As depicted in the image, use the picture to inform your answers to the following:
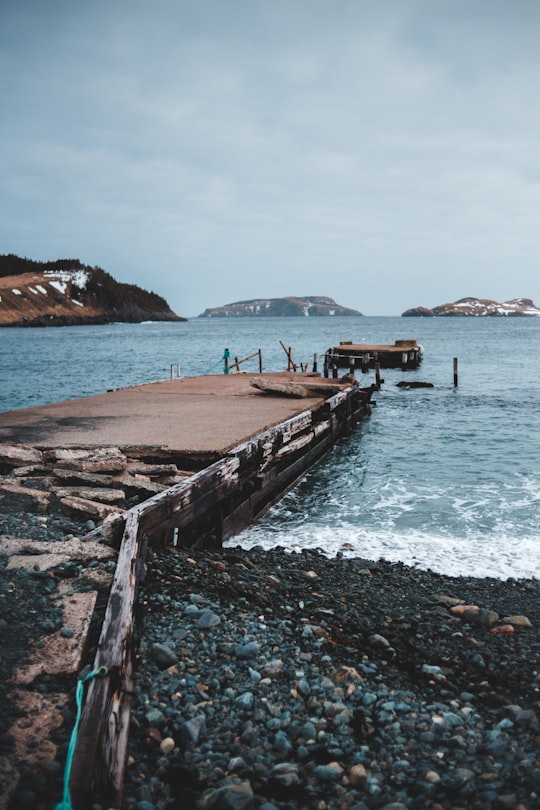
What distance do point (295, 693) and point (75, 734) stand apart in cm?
154

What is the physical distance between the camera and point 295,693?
382 centimetres

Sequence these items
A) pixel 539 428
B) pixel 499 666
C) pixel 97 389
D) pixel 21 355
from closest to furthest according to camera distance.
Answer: pixel 499 666, pixel 539 428, pixel 97 389, pixel 21 355

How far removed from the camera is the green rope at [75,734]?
2549mm

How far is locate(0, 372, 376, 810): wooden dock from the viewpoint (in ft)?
9.76

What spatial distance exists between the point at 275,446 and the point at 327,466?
4.32 m

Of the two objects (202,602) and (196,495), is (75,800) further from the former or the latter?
(196,495)

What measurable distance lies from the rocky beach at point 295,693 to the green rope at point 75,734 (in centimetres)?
7

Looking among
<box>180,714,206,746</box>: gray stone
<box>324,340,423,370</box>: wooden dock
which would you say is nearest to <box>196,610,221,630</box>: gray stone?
<box>180,714,206,746</box>: gray stone

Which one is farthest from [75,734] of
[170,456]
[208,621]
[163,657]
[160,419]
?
[160,419]

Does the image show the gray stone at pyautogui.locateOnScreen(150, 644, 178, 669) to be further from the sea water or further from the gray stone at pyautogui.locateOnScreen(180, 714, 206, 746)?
the sea water

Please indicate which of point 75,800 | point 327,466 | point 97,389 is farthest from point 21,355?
point 75,800

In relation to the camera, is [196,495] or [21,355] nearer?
[196,495]

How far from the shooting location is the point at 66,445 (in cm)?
892

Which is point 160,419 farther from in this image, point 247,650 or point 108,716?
point 108,716
